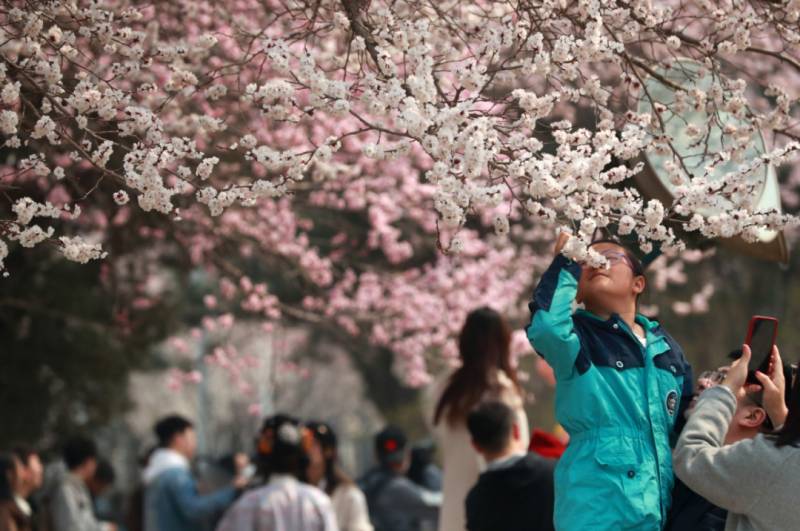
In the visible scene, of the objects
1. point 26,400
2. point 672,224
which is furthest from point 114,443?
point 672,224

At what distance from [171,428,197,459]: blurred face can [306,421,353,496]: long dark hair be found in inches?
41.9

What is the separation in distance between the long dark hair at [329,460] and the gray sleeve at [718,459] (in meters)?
4.44

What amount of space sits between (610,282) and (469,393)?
1.91 metres

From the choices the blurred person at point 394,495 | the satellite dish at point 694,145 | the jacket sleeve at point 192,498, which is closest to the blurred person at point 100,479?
the jacket sleeve at point 192,498

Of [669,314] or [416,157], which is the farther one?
[669,314]

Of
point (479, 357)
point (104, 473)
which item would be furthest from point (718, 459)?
point (104, 473)

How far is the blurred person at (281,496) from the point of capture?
670 centimetres

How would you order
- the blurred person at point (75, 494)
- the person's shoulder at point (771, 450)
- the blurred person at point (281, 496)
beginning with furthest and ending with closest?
1. the blurred person at point (75, 494)
2. the blurred person at point (281, 496)
3. the person's shoulder at point (771, 450)

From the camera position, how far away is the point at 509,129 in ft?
14.0


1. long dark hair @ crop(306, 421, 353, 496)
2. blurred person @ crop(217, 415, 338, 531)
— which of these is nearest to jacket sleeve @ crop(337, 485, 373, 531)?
long dark hair @ crop(306, 421, 353, 496)

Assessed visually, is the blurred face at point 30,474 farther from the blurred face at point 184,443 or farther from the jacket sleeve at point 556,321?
the jacket sleeve at point 556,321

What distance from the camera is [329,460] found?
8242 mm

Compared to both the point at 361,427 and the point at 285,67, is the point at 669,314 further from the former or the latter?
the point at 361,427

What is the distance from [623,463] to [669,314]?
14828 millimetres
